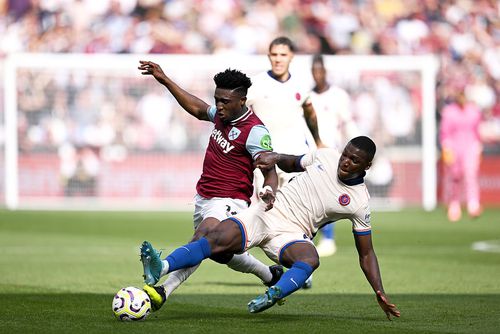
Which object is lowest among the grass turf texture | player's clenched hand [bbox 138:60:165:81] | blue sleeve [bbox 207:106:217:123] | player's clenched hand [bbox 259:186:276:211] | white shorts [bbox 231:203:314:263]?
the grass turf texture

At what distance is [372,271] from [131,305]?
192 centimetres

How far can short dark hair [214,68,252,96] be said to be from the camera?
28.0 feet

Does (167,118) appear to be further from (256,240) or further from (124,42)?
(256,240)

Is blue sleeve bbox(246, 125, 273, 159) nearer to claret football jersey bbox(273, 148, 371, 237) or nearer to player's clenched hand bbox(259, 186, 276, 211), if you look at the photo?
claret football jersey bbox(273, 148, 371, 237)

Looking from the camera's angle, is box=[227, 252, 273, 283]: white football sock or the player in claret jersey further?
box=[227, 252, 273, 283]: white football sock

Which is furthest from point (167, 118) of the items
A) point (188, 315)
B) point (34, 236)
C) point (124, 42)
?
point (188, 315)

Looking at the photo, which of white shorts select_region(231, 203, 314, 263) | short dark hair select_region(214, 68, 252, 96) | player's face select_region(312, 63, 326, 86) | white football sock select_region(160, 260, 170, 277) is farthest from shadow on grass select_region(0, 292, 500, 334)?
player's face select_region(312, 63, 326, 86)

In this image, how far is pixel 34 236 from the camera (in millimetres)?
17906

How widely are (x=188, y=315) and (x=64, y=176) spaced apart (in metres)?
16.9

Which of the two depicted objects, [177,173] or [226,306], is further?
[177,173]

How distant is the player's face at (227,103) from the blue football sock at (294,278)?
1373mm

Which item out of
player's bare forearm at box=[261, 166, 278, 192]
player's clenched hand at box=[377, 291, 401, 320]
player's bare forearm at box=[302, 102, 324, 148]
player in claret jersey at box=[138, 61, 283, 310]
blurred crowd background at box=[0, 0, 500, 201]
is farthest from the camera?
blurred crowd background at box=[0, 0, 500, 201]

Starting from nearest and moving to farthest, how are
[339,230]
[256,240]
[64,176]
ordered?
[256,240]
[339,230]
[64,176]

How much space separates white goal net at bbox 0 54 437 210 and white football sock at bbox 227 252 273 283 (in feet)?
50.5
